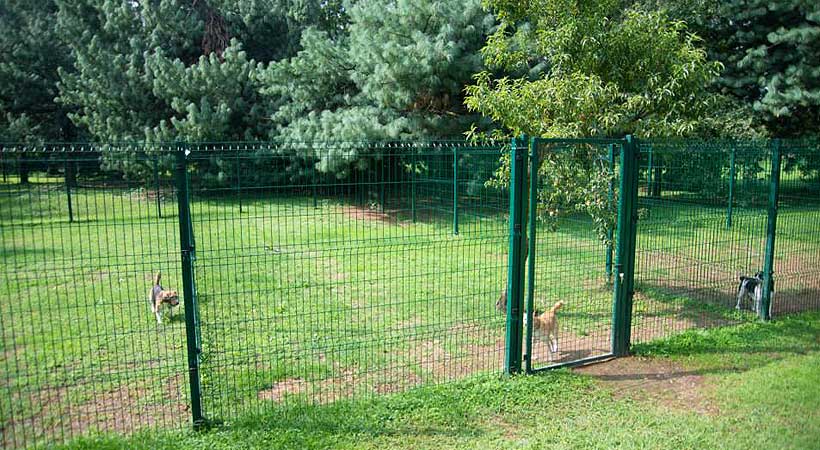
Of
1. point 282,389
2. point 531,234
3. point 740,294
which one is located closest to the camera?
point 282,389

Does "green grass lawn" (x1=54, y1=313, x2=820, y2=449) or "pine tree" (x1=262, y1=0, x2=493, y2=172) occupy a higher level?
"pine tree" (x1=262, y1=0, x2=493, y2=172)

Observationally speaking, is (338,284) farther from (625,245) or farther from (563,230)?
(563,230)

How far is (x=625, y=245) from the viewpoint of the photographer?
5.58 metres

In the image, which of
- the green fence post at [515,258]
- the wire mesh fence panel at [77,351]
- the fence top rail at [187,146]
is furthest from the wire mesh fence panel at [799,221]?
the wire mesh fence panel at [77,351]

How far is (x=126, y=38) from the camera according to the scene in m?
20.8

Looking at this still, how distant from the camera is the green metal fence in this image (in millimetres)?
4395

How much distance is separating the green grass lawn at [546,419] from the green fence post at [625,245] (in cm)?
65

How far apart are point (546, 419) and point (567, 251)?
4.67 m

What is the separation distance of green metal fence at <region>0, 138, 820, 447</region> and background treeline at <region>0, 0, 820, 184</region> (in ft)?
2.65

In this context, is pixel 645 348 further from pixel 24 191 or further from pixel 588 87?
pixel 24 191

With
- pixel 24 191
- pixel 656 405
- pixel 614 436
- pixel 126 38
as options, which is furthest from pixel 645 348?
pixel 126 38

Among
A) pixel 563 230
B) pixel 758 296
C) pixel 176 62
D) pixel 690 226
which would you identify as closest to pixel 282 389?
pixel 563 230

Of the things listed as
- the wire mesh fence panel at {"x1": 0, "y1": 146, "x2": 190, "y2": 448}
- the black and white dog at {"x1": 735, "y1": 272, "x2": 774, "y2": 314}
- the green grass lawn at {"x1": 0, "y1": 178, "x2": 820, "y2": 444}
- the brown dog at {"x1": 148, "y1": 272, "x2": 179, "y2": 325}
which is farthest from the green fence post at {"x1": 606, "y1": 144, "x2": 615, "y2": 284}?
the brown dog at {"x1": 148, "y1": 272, "x2": 179, "y2": 325}

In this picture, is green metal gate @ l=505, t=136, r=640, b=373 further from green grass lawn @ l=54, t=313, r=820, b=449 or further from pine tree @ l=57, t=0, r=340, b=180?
pine tree @ l=57, t=0, r=340, b=180
